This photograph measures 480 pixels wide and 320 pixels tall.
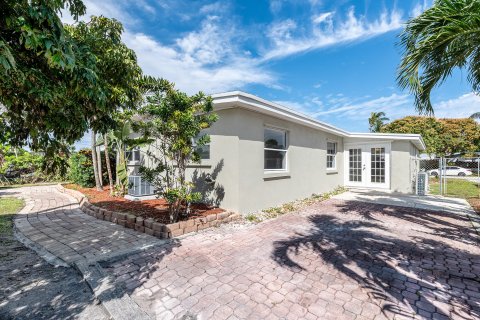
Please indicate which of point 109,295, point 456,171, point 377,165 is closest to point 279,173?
point 109,295

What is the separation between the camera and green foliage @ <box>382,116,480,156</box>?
28439mm

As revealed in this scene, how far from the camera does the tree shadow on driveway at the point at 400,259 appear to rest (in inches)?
111

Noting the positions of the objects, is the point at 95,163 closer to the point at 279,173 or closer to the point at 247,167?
the point at 247,167

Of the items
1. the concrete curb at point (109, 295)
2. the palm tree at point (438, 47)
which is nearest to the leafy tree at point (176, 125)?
the concrete curb at point (109, 295)

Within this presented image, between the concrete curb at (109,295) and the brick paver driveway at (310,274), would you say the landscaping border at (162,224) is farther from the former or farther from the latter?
the concrete curb at (109,295)

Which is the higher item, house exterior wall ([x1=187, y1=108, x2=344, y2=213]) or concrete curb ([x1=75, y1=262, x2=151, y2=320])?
house exterior wall ([x1=187, y1=108, x2=344, y2=213])

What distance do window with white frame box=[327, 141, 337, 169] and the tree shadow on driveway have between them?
A: 20.0 ft

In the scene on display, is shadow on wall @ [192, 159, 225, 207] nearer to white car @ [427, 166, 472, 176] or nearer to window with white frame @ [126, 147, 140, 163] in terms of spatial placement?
window with white frame @ [126, 147, 140, 163]

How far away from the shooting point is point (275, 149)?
820cm

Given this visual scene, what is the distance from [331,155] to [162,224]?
10418 mm

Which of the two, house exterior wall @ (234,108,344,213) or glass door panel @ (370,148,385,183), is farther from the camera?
glass door panel @ (370,148,385,183)

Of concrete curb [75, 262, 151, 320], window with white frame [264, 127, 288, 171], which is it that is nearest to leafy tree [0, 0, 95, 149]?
concrete curb [75, 262, 151, 320]

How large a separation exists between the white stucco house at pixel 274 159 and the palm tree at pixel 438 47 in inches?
135

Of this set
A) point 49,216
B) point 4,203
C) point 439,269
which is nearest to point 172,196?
point 49,216
